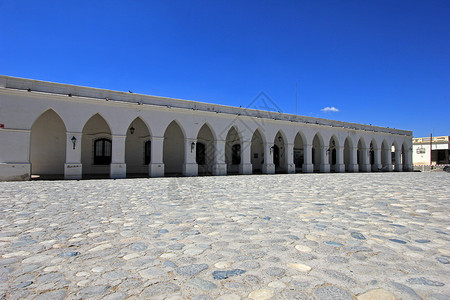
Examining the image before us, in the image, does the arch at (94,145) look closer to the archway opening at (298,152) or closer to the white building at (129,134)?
the white building at (129,134)

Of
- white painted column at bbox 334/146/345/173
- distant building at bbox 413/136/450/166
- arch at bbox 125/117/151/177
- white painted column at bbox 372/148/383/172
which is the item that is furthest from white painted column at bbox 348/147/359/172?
distant building at bbox 413/136/450/166

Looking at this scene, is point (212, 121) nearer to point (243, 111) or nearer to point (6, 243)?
point (243, 111)

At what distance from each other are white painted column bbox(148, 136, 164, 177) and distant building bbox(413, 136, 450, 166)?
43655 millimetres

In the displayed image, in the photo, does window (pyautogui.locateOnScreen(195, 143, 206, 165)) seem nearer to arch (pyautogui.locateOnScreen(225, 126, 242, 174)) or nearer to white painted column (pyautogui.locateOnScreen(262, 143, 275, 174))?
arch (pyautogui.locateOnScreen(225, 126, 242, 174))

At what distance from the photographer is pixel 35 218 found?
546cm

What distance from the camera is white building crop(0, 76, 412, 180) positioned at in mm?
14695

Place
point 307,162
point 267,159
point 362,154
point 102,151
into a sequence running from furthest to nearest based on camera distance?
1. point 362,154
2. point 307,162
3. point 267,159
4. point 102,151

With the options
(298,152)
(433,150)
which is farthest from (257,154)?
(433,150)

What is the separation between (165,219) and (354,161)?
2803 cm

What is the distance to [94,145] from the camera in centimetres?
1959

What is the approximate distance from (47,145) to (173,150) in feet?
28.6

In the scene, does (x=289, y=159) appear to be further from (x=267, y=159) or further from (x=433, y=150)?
(x=433, y=150)

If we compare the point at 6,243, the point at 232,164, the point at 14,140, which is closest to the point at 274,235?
the point at 6,243

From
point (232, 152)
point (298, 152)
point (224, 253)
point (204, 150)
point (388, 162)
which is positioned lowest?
point (224, 253)
